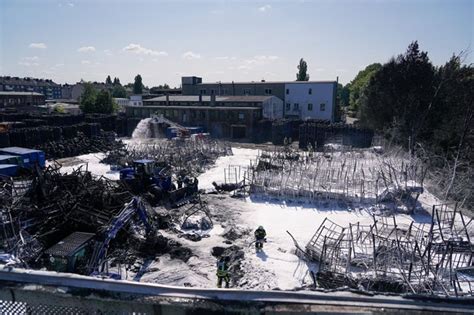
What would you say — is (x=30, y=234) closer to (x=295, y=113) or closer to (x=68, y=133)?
(x=68, y=133)

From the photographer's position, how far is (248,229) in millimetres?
12680

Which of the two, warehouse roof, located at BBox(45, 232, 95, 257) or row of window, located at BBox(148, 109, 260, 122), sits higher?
row of window, located at BBox(148, 109, 260, 122)

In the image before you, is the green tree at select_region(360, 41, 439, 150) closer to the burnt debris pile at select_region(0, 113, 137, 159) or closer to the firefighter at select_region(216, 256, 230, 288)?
the firefighter at select_region(216, 256, 230, 288)

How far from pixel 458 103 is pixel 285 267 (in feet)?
66.8

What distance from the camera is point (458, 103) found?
22.8m

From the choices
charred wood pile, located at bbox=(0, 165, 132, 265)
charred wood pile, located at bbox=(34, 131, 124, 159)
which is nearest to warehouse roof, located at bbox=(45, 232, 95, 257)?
charred wood pile, located at bbox=(0, 165, 132, 265)

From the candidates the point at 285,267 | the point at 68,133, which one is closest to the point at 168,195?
the point at 285,267

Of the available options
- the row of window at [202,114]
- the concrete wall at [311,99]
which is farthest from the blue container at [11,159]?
the concrete wall at [311,99]

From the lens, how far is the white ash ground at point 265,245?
9219 mm

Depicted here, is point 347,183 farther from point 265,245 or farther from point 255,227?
point 265,245

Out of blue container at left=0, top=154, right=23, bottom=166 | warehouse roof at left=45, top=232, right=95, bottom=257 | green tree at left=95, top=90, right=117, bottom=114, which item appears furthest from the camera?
green tree at left=95, top=90, right=117, bottom=114

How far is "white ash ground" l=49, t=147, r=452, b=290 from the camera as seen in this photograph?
9219mm

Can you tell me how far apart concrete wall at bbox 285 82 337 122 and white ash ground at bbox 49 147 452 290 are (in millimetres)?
30333

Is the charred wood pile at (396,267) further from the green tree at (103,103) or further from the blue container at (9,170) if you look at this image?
the green tree at (103,103)
